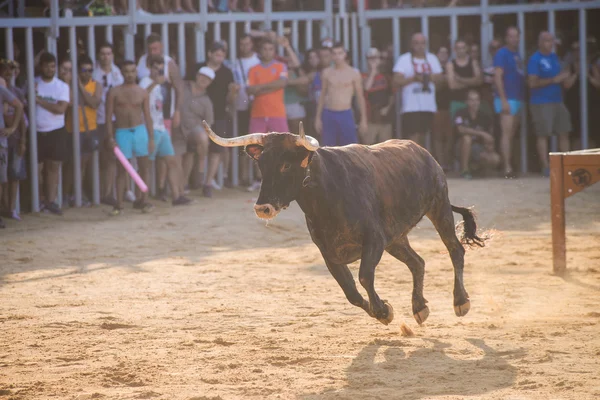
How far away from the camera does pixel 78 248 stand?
33.3ft

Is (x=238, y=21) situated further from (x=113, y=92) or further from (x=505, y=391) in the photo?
(x=505, y=391)

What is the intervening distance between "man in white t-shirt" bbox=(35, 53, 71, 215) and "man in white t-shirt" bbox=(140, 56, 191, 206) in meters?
1.11

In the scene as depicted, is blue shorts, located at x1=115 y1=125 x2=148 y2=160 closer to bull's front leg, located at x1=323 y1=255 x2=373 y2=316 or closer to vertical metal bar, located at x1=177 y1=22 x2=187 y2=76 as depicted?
vertical metal bar, located at x1=177 y1=22 x2=187 y2=76

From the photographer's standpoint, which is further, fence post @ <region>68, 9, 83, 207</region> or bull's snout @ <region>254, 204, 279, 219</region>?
fence post @ <region>68, 9, 83, 207</region>

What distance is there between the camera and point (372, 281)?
20.6 feet

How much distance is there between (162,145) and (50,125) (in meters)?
1.45

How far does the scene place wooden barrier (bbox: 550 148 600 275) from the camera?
27.6 feet

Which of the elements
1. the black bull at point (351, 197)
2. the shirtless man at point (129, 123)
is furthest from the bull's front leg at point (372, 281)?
the shirtless man at point (129, 123)

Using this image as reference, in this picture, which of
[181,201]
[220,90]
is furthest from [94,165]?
[220,90]

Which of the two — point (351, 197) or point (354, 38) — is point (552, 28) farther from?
point (351, 197)

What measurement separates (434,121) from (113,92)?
206 inches

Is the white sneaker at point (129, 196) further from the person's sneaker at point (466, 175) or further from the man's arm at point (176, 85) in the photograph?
the person's sneaker at point (466, 175)

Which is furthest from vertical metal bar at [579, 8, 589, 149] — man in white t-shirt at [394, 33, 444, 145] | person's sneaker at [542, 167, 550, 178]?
man in white t-shirt at [394, 33, 444, 145]

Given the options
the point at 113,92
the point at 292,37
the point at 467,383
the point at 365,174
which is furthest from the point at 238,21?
the point at 467,383
